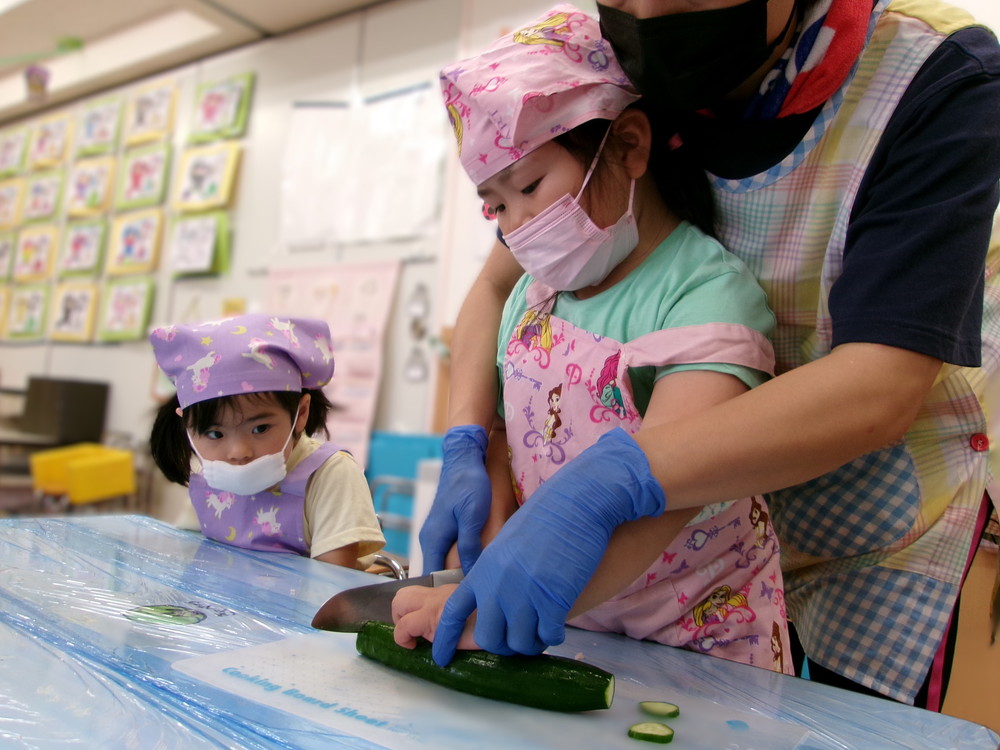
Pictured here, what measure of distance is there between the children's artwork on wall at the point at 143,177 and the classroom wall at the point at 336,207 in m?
0.08

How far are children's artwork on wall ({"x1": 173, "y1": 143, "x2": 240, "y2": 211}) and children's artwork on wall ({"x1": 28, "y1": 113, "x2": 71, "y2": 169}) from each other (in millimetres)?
1214

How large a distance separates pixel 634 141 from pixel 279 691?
513mm

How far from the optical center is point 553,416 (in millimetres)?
714

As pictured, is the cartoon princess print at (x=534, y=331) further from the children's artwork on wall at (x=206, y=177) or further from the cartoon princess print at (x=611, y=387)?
the children's artwork on wall at (x=206, y=177)

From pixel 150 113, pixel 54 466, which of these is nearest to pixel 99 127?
pixel 150 113

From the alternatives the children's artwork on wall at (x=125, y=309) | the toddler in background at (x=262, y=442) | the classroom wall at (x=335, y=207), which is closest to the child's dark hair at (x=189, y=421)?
the toddler in background at (x=262, y=442)

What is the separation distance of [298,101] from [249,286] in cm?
76

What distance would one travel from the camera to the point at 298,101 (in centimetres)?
324

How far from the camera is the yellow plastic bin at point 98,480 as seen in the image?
3105mm

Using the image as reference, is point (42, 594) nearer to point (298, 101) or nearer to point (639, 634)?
point (639, 634)

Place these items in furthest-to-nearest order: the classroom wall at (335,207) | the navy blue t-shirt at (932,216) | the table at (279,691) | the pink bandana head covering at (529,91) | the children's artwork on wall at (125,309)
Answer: the children's artwork on wall at (125,309) → the classroom wall at (335,207) → the pink bandana head covering at (529,91) → the navy blue t-shirt at (932,216) → the table at (279,691)

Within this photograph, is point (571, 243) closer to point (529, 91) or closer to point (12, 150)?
point (529, 91)

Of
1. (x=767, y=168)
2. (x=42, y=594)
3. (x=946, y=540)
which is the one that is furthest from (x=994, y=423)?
(x=42, y=594)

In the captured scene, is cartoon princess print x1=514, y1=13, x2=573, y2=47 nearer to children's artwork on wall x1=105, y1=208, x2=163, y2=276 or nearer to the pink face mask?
the pink face mask
